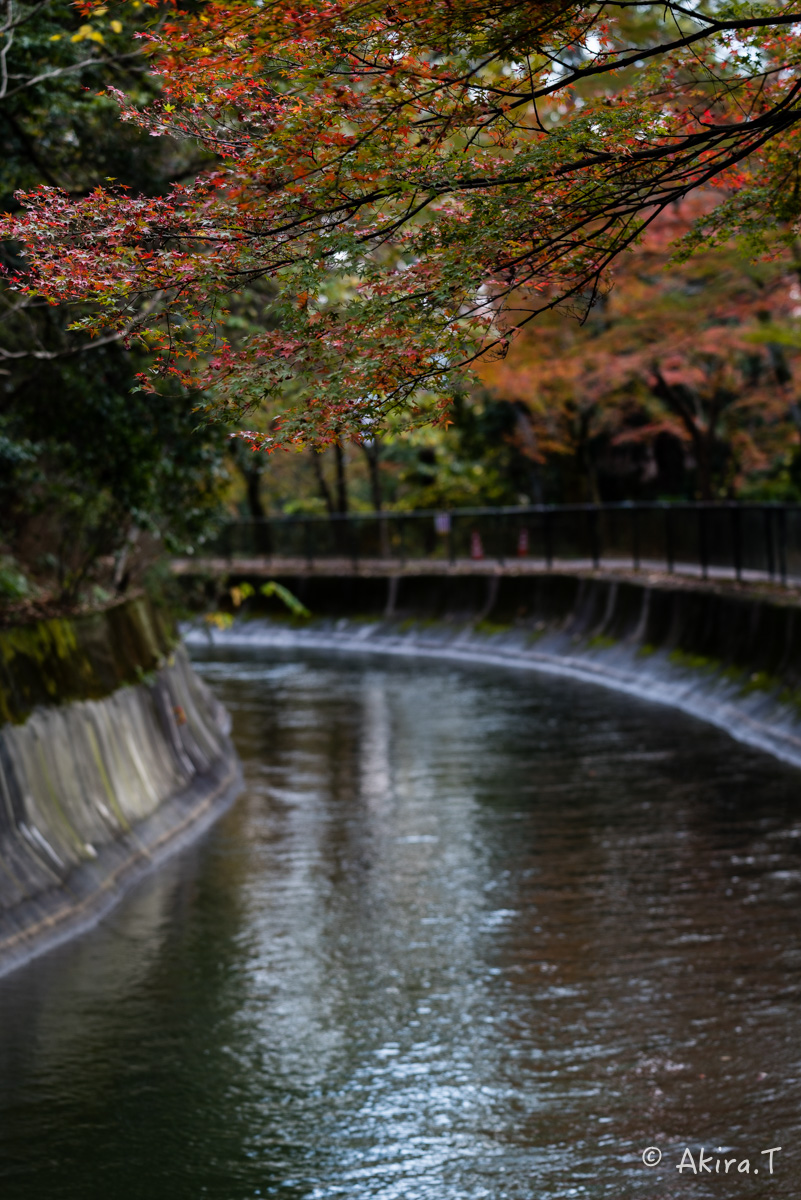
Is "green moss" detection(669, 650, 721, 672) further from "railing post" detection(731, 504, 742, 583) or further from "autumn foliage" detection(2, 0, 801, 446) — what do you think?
"autumn foliage" detection(2, 0, 801, 446)

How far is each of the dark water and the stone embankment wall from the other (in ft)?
1.17

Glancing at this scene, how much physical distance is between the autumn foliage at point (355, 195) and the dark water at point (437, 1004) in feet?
12.3

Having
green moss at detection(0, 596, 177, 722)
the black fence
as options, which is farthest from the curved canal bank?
green moss at detection(0, 596, 177, 722)

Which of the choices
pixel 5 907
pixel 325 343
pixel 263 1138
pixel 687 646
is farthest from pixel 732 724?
pixel 325 343

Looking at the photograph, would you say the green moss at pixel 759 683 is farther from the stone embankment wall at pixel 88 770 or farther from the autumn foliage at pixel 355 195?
the autumn foliage at pixel 355 195

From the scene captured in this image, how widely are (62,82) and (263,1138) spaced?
8.40 meters

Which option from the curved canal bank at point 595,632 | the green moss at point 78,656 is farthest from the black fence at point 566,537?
the green moss at point 78,656

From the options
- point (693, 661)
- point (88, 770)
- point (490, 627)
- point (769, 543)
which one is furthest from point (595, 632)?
point (88, 770)

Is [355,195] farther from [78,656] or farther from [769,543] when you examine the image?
[769,543]

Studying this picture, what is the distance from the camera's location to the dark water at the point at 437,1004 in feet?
24.6

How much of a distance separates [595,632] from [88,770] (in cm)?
1600

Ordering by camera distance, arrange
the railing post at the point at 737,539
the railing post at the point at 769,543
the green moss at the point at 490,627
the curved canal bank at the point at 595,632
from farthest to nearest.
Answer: the green moss at the point at 490,627 → the railing post at the point at 737,539 → the railing post at the point at 769,543 → the curved canal bank at the point at 595,632

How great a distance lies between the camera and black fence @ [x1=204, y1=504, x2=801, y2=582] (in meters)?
23.3

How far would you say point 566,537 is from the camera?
109 feet
